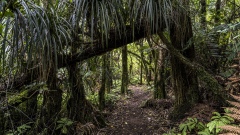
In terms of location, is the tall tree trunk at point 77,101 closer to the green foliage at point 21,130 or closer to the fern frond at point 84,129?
the fern frond at point 84,129

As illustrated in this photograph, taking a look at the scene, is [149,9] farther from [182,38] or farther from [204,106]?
[204,106]

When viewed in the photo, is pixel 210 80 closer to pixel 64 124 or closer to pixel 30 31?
pixel 64 124

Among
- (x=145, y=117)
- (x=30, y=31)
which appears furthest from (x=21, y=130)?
(x=145, y=117)

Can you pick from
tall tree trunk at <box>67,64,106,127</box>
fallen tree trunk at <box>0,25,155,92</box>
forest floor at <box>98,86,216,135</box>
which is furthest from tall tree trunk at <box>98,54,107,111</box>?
fallen tree trunk at <box>0,25,155,92</box>

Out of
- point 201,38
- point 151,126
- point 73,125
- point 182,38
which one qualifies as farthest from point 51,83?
point 201,38

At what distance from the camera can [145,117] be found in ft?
12.2

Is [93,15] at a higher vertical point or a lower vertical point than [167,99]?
higher

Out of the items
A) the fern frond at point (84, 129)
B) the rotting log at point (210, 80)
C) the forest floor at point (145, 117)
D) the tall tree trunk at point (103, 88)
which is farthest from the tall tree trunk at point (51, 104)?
the rotting log at point (210, 80)

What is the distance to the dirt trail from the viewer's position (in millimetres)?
3102

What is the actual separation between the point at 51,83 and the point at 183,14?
7.01ft

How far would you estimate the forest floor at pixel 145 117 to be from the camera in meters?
2.85

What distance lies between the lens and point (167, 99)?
14.2 feet

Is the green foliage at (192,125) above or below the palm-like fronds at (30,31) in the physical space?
below

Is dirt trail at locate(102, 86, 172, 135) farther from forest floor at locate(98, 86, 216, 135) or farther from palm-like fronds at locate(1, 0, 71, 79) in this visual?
palm-like fronds at locate(1, 0, 71, 79)
